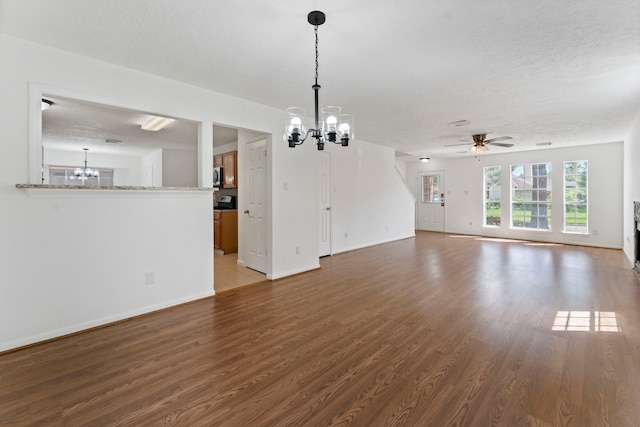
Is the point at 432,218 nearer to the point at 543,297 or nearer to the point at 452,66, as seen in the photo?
the point at 543,297

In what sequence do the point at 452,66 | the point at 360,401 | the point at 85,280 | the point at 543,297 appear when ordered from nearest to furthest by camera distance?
1. the point at 360,401
2. the point at 85,280
3. the point at 452,66
4. the point at 543,297

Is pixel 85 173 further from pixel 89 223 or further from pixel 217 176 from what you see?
pixel 89 223

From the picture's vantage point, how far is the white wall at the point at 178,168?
7.05 metres

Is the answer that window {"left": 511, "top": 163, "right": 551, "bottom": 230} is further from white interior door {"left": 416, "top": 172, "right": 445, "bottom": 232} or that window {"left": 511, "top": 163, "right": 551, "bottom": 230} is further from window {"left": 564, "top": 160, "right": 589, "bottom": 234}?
white interior door {"left": 416, "top": 172, "right": 445, "bottom": 232}

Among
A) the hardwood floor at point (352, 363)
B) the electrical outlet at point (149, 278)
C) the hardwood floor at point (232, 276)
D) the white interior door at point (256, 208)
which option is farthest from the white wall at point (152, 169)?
the hardwood floor at point (352, 363)

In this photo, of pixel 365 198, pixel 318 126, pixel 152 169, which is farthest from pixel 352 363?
pixel 152 169

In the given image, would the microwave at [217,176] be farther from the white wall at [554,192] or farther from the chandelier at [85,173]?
the white wall at [554,192]

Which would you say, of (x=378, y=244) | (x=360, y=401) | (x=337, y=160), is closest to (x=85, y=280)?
(x=360, y=401)

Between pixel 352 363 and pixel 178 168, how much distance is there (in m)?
6.75

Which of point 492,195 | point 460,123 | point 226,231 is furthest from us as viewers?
point 492,195

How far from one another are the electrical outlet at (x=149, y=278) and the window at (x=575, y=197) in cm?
908

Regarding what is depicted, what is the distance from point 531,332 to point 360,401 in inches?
72.7

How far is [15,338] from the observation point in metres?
2.33

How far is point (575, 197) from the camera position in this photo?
7098 millimetres
